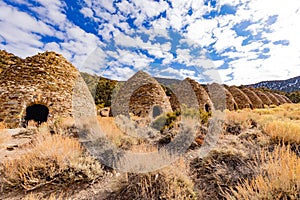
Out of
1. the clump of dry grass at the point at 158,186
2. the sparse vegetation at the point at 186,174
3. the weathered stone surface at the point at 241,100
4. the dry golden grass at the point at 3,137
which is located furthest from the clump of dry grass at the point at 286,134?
the weathered stone surface at the point at 241,100

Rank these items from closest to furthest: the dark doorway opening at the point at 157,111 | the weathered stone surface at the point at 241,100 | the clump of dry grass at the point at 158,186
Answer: the clump of dry grass at the point at 158,186 < the dark doorway opening at the point at 157,111 < the weathered stone surface at the point at 241,100

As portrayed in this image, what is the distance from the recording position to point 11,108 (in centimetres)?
693

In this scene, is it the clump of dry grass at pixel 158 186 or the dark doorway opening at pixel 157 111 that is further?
the dark doorway opening at pixel 157 111

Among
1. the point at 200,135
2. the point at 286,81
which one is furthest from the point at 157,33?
the point at 286,81

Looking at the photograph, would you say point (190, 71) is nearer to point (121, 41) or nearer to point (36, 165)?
point (121, 41)

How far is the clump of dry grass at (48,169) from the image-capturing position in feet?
9.48

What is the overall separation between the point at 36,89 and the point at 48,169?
17.7 feet

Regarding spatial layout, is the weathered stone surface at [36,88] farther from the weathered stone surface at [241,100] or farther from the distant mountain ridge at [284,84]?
the distant mountain ridge at [284,84]

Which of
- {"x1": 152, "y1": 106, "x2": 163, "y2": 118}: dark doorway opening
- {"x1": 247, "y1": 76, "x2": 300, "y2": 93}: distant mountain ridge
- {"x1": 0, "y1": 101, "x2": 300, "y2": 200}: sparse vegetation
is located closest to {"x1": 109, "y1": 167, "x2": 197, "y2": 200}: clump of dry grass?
{"x1": 0, "y1": 101, "x2": 300, "y2": 200}: sparse vegetation

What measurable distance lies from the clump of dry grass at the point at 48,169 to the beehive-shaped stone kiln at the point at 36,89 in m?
4.24

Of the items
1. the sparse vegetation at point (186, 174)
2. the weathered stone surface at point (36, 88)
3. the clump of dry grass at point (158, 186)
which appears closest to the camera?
the sparse vegetation at point (186, 174)

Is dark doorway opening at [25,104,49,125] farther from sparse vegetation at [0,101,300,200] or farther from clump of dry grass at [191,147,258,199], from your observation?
A: clump of dry grass at [191,147,258,199]

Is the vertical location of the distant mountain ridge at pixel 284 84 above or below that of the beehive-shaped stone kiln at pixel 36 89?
above

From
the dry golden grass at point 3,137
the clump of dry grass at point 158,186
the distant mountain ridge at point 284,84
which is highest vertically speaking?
the distant mountain ridge at point 284,84
